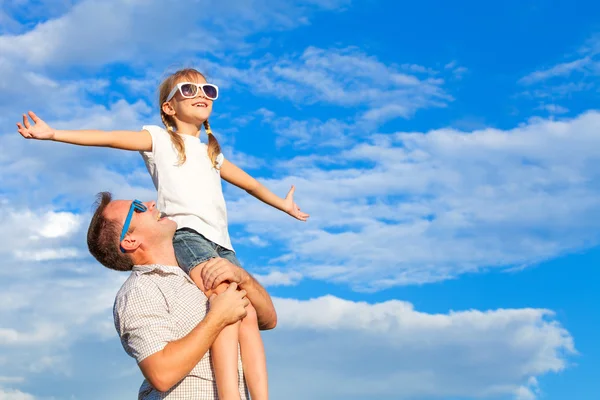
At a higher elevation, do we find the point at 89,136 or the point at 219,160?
the point at 219,160

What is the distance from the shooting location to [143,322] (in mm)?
5402

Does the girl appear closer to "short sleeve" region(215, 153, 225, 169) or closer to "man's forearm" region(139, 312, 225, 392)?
"short sleeve" region(215, 153, 225, 169)

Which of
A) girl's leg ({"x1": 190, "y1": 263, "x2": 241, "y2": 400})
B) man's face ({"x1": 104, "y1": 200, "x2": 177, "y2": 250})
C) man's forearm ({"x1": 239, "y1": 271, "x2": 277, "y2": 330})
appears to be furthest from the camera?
man's forearm ({"x1": 239, "y1": 271, "x2": 277, "y2": 330})


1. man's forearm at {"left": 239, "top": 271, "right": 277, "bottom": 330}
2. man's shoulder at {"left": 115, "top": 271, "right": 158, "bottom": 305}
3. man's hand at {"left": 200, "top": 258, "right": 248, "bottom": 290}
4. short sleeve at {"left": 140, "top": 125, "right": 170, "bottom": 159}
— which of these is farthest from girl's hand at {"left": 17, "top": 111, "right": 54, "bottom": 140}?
man's forearm at {"left": 239, "top": 271, "right": 277, "bottom": 330}

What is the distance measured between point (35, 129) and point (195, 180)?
5.30 ft

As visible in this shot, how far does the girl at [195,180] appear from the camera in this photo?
5934 mm

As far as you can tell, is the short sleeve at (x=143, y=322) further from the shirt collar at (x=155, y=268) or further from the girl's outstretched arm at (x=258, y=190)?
the girl's outstretched arm at (x=258, y=190)

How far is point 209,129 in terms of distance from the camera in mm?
7754

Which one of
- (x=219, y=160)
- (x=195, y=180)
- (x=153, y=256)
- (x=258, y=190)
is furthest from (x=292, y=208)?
(x=153, y=256)

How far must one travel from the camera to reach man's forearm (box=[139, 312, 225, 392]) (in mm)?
5242

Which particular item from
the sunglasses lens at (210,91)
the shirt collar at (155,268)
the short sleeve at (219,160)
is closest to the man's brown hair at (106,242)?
the shirt collar at (155,268)

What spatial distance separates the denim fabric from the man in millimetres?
144

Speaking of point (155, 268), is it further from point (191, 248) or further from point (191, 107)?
point (191, 107)

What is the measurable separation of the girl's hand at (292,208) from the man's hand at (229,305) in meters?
2.74
